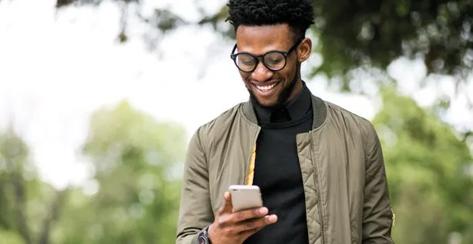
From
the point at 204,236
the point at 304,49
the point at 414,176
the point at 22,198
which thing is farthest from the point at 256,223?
the point at 22,198

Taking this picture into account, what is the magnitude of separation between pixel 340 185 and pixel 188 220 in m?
0.55

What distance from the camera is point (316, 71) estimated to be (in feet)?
35.4

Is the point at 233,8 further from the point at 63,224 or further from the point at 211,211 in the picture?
the point at 63,224

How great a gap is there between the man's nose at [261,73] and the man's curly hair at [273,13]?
0.15 metres

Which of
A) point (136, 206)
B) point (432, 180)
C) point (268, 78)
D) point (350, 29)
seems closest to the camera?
point (268, 78)

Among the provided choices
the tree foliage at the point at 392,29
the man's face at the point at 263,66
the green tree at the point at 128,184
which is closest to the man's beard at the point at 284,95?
the man's face at the point at 263,66

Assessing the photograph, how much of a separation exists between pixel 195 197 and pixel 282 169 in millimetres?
328

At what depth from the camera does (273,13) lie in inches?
135

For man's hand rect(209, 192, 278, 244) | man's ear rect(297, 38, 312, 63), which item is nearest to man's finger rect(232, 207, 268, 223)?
man's hand rect(209, 192, 278, 244)

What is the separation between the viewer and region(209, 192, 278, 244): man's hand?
308 cm

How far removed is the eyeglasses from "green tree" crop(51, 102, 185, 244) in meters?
36.6

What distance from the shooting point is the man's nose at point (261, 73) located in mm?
3381

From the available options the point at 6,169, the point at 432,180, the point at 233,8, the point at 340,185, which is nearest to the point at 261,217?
the point at 340,185

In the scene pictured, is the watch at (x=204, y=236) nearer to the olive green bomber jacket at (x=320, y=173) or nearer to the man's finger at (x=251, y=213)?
the olive green bomber jacket at (x=320, y=173)
